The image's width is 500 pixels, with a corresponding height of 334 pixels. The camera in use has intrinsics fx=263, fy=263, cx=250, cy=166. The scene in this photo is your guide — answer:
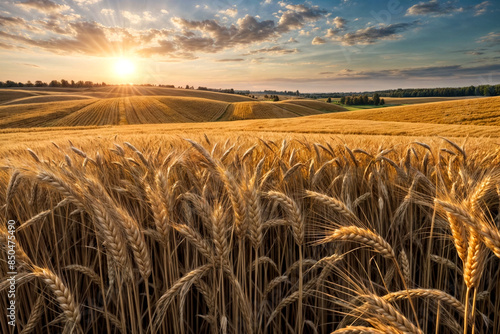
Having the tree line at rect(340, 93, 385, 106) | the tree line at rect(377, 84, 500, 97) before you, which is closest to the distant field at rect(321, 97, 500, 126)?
the tree line at rect(377, 84, 500, 97)

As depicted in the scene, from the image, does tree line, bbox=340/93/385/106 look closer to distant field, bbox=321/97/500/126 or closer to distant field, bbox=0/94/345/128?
distant field, bbox=0/94/345/128

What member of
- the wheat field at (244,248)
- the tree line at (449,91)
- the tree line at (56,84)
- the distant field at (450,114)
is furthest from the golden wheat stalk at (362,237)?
the tree line at (56,84)

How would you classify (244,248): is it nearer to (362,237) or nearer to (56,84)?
(362,237)

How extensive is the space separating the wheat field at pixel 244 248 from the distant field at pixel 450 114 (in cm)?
2964

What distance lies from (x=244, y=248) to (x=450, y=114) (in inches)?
1392

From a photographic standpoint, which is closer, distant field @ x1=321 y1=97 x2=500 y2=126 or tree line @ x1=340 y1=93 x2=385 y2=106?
distant field @ x1=321 y1=97 x2=500 y2=126

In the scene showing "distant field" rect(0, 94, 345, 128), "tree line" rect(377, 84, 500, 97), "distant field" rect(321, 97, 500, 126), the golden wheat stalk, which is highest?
"tree line" rect(377, 84, 500, 97)

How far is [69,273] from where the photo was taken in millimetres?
2244

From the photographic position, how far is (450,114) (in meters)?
28.8

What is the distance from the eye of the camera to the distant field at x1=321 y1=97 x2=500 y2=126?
25.7 metres

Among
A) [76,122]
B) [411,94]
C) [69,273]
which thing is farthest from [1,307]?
[411,94]

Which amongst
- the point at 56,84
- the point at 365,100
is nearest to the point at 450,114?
the point at 365,100

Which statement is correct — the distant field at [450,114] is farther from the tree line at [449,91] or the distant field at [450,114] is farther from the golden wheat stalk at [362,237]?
the tree line at [449,91]

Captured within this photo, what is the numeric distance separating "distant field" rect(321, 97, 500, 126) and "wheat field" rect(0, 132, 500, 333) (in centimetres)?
2964
